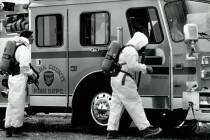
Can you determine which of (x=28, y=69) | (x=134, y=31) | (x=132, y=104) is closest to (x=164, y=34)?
(x=134, y=31)

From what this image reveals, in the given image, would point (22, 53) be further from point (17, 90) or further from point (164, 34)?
point (164, 34)

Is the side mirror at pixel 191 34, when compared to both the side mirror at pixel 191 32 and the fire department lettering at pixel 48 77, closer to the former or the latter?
the side mirror at pixel 191 32

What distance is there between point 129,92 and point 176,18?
1.79 m

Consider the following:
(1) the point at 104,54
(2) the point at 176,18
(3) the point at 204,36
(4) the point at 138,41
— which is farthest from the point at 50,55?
(3) the point at 204,36

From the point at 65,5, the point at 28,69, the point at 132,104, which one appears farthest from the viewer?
the point at 65,5

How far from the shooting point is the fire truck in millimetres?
10930

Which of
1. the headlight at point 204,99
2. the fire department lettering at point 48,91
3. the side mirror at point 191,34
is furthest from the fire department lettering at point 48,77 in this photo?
the headlight at point 204,99

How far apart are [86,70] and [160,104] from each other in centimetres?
163

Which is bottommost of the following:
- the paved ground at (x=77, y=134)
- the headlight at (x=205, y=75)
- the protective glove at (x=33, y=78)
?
the paved ground at (x=77, y=134)

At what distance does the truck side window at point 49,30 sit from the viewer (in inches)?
481

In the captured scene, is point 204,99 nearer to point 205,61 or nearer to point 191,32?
point 205,61

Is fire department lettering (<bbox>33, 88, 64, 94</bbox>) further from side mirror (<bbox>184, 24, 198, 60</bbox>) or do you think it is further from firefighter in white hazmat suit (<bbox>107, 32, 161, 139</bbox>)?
side mirror (<bbox>184, 24, 198, 60</bbox>)

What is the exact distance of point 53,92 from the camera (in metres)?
12.2

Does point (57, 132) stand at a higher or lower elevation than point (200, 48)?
lower
